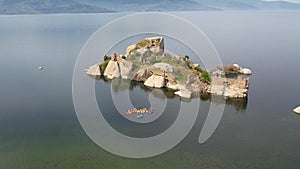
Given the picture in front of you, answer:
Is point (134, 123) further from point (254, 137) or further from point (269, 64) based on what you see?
point (269, 64)

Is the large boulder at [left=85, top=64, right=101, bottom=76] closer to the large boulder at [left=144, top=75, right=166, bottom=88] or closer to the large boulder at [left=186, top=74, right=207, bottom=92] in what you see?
the large boulder at [left=144, top=75, right=166, bottom=88]

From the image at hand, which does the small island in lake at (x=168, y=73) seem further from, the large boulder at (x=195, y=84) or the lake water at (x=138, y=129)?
the lake water at (x=138, y=129)

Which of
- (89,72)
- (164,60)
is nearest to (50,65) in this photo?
(89,72)

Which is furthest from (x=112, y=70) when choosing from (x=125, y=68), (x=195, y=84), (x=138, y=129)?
(x=138, y=129)

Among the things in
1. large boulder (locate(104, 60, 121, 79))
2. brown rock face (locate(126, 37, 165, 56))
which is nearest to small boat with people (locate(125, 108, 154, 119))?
large boulder (locate(104, 60, 121, 79))

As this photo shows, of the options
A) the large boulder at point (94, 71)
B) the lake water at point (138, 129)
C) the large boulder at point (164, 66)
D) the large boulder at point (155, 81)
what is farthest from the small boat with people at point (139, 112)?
the large boulder at point (94, 71)

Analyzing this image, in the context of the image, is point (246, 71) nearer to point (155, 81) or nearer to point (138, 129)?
point (155, 81)
